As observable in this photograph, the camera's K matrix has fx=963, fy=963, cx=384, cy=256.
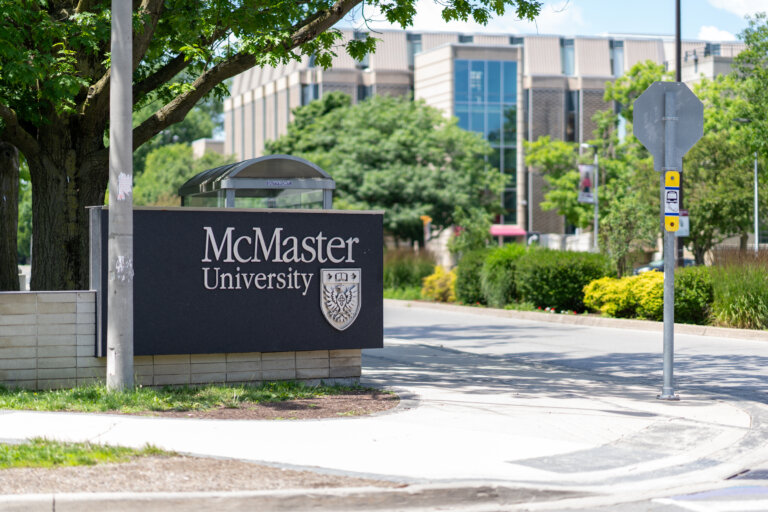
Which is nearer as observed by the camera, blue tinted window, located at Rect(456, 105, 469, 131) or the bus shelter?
the bus shelter

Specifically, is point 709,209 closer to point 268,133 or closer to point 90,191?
point 90,191

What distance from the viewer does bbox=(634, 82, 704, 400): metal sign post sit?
34.0 feet

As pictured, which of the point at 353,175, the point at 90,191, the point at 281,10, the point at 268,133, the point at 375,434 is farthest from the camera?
the point at 268,133

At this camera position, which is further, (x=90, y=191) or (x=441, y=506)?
(x=90, y=191)

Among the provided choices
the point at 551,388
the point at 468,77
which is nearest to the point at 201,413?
the point at 551,388

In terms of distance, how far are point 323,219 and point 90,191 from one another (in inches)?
139

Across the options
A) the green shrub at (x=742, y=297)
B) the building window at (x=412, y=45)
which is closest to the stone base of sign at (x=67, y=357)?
the green shrub at (x=742, y=297)

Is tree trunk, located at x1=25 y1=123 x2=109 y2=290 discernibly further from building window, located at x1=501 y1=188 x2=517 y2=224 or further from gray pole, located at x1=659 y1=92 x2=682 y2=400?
building window, located at x1=501 y1=188 x2=517 y2=224

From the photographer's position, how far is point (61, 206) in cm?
1243

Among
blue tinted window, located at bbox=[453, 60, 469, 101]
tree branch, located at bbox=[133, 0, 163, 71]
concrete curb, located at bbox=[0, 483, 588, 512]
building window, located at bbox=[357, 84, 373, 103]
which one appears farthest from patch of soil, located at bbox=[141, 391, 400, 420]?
building window, located at bbox=[357, 84, 373, 103]

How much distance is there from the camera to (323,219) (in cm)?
1105

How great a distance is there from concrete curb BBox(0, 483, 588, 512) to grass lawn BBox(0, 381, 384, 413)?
3273 mm

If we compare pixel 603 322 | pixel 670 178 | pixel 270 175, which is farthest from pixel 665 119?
pixel 603 322

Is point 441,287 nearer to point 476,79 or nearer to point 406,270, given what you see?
point 406,270
